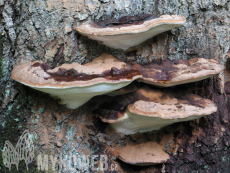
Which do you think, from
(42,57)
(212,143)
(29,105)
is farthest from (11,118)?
(212,143)

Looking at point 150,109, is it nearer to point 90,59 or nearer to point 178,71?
point 178,71

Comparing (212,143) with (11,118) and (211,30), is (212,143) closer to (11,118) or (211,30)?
(211,30)

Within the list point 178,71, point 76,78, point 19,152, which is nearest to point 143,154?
point 178,71

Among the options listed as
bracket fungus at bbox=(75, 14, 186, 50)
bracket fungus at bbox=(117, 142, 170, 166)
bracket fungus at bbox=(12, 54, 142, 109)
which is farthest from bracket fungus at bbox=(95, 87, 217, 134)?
bracket fungus at bbox=(75, 14, 186, 50)

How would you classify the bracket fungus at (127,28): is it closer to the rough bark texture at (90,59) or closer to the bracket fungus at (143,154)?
the rough bark texture at (90,59)

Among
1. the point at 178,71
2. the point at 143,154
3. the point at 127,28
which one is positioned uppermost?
the point at 127,28
